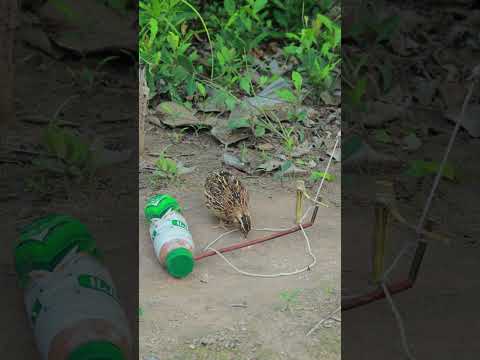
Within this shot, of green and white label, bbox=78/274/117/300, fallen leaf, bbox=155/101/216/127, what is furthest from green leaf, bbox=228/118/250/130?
green and white label, bbox=78/274/117/300

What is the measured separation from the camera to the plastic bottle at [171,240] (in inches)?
88.3

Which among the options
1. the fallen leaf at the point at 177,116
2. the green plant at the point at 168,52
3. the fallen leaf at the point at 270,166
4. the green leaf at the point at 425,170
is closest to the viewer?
the green leaf at the point at 425,170

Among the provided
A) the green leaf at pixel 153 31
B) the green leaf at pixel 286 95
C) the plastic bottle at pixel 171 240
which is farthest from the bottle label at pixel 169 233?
the green leaf at pixel 153 31

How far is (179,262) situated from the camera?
223 cm

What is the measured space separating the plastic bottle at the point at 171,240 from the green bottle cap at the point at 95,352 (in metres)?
0.68

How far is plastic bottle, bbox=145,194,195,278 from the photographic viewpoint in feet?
7.36

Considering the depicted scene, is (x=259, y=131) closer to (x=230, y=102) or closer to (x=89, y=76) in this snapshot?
(x=230, y=102)

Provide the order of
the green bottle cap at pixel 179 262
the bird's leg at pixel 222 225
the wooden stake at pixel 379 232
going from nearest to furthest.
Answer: the wooden stake at pixel 379 232 < the green bottle cap at pixel 179 262 < the bird's leg at pixel 222 225

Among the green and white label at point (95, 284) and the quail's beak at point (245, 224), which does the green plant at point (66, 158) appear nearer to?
the quail's beak at point (245, 224)

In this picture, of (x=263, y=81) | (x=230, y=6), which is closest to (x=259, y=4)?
(x=230, y=6)

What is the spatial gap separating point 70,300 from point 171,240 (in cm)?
61

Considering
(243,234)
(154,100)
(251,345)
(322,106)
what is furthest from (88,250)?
(322,106)

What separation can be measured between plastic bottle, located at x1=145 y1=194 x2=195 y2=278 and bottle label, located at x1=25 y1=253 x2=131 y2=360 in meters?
0.35

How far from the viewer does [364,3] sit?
4293 mm
